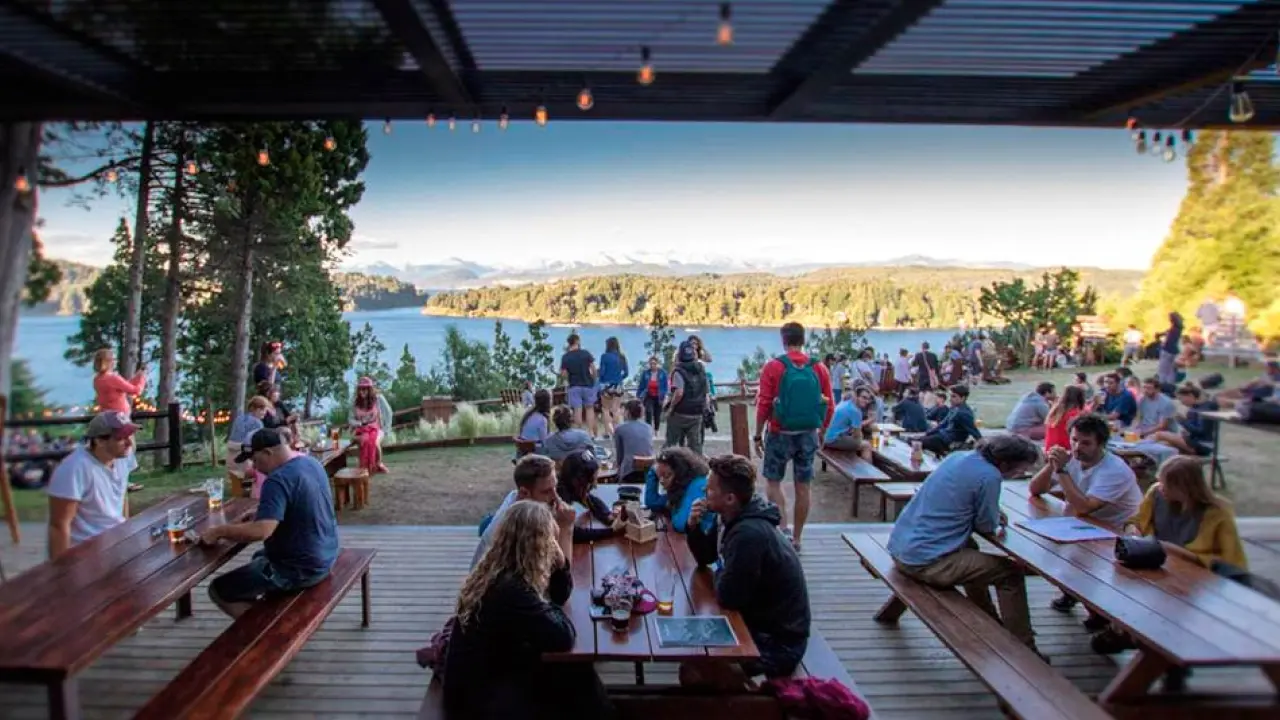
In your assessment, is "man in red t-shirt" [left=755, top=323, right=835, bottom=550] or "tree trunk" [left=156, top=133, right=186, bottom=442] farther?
"tree trunk" [left=156, top=133, right=186, bottom=442]

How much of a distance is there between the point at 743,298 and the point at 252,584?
22.6 metres

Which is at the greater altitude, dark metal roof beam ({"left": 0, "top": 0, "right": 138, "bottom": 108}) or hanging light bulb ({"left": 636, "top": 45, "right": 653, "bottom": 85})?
hanging light bulb ({"left": 636, "top": 45, "right": 653, "bottom": 85})

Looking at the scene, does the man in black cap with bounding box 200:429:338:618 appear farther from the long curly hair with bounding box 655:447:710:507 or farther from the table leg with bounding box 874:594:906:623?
the table leg with bounding box 874:594:906:623

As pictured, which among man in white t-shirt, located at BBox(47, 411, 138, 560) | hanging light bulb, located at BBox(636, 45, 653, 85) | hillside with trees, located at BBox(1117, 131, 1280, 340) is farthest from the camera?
hillside with trees, located at BBox(1117, 131, 1280, 340)

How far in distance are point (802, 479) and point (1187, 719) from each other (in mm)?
2717

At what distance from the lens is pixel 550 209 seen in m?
22.3

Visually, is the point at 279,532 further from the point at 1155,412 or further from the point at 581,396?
the point at 1155,412

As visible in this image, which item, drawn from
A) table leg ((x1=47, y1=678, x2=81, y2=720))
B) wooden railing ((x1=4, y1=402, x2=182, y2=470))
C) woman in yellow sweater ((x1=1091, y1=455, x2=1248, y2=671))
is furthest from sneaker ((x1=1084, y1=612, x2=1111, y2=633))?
wooden railing ((x1=4, y1=402, x2=182, y2=470))

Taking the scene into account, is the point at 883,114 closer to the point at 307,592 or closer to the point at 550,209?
the point at 307,592

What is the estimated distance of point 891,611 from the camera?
4012 mm

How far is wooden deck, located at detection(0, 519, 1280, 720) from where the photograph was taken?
317 cm

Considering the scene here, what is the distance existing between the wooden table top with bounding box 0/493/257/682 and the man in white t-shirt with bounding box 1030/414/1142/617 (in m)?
4.53

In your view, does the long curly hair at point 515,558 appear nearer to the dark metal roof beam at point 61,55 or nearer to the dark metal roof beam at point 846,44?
the dark metal roof beam at point 846,44

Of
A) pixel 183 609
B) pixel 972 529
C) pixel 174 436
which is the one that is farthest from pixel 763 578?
pixel 174 436
